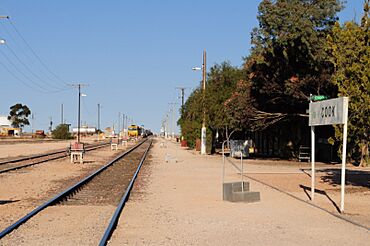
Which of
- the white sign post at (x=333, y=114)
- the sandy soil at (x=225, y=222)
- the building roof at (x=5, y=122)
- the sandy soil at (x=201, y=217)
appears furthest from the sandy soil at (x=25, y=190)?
the building roof at (x=5, y=122)

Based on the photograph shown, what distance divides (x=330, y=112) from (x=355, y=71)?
2853 mm

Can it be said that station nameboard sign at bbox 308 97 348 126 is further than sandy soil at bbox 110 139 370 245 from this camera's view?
→ Yes

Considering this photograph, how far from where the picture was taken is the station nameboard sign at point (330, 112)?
43.2ft

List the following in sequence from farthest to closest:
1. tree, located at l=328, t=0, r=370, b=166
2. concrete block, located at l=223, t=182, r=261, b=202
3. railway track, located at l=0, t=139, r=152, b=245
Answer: tree, located at l=328, t=0, r=370, b=166 → concrete block, located at l=223, t=182, r=261, b=202 → railway track, located at l=0, t=139, r=152, b=245

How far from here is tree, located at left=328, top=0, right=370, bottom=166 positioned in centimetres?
1611

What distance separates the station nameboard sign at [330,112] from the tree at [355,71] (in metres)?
1.50

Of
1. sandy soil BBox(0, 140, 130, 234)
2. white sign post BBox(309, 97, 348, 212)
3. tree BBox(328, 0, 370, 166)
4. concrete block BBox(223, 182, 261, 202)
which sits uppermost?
tree BBox(328, 0, 370, 166)

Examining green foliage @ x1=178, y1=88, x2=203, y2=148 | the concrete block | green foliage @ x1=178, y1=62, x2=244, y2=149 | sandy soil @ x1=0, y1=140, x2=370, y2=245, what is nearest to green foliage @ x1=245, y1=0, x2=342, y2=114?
green foliage @ x1=178, y1=62, x2=244, y2=149

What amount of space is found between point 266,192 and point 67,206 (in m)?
6.68

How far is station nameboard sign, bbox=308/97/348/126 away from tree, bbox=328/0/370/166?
1.50 meters

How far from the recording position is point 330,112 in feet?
46.4

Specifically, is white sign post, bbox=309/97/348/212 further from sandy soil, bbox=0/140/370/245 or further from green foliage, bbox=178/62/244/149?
green foliage, bbox=178/62/244/149

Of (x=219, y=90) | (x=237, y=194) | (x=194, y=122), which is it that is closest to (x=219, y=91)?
(x=219, y=90)

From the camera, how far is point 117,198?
54.4 feet
